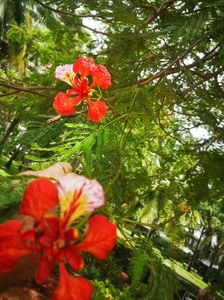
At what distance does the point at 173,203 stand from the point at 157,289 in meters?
1.60

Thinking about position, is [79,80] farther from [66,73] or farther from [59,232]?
[59,232]

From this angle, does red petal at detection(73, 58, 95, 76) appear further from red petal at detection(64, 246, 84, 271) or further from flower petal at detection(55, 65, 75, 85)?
red petal at detection(64, 246, 84, 271)

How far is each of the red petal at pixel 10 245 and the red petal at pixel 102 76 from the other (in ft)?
4.19

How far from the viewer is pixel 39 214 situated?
72cm

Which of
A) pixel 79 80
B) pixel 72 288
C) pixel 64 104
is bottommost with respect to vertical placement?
pixel 72 288

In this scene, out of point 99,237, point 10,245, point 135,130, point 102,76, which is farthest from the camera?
point 135,130

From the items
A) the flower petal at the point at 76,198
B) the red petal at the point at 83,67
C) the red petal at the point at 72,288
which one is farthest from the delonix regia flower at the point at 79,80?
the red petal at the point at 72,288

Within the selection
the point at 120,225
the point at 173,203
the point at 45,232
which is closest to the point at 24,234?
the point at 45,232

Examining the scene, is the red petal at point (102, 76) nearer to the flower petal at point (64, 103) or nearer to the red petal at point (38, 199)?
the flower petal at point (64, 103)

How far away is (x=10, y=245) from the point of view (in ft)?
2.22

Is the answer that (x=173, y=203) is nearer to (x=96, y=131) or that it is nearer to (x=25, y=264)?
(x=96, y=131)

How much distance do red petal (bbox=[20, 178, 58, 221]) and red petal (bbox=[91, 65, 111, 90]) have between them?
1177 millimetres

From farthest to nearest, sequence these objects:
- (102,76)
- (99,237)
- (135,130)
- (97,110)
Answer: (135,130)
(102,76)
(97,110)
(99,237)

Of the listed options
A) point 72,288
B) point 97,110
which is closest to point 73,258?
point 72,288
